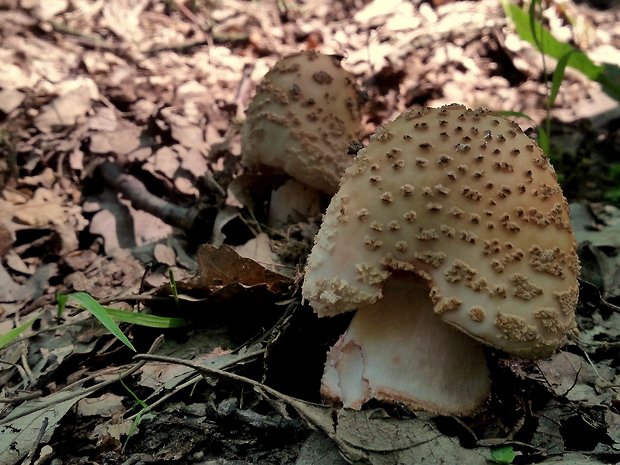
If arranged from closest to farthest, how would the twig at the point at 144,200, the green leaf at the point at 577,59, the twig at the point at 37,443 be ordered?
the twig at the point at 37,443, the twig at the point at 144,200, the green leaf at the point at 577,59

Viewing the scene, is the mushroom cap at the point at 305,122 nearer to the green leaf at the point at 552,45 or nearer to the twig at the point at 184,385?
the twig at the point at 184,385

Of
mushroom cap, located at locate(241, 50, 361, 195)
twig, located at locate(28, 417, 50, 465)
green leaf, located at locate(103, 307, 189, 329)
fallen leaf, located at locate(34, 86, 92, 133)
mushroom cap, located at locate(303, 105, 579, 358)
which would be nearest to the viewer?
mushroom cap, located at locate(303, 105, 579, 358)

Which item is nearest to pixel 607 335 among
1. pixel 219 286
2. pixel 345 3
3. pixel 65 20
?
pixel 219 286

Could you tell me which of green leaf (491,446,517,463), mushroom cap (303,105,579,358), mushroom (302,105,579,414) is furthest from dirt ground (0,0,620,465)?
mushroom cap (303,105,579,358)

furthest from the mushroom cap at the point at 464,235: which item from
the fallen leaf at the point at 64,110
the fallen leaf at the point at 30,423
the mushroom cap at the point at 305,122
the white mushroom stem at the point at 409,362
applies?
the fallen leaf at the point at 64,110

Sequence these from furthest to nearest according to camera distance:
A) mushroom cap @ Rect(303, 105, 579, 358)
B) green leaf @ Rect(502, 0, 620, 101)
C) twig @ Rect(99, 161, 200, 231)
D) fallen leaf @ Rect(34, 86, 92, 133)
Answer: fallen leaf @ Rect(34, 86, 92, 133) < green leaf @ Rect(502, 0, 620, 101) < twig @ Rect(99, 161, 200, 231) < mushroom cap @ Rect(303, 105, 579, 358)

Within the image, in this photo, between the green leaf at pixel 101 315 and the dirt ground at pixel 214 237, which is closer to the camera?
the dirt ground at pixel 214 237

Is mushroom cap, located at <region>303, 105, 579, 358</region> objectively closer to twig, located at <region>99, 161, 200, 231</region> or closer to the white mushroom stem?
the white mushroom stem

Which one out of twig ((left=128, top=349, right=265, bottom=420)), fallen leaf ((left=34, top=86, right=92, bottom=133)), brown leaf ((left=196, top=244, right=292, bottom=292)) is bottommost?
fallen leaf ((left=34, top=86, right=92, bottom=133))

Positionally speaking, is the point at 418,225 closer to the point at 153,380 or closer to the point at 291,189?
the point at 153,380
